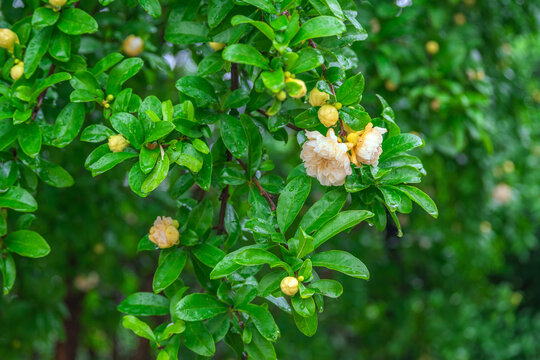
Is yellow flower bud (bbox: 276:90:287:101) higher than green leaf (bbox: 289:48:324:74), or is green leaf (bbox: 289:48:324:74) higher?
green leaf (bbox: 289:48:324:74)

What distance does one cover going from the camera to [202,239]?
0.87 m

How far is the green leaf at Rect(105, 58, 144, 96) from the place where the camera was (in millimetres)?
832

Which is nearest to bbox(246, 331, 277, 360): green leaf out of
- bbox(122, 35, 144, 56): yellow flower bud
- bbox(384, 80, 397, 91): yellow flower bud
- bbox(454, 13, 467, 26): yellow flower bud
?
bbox(122, 35, 144, 56): yellow flower bud

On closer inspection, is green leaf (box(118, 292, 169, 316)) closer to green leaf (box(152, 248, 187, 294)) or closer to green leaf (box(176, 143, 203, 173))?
green leaf (box(152, 248, 187, 294))

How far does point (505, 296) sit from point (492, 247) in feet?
3.84

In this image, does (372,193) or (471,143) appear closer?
(372,193)

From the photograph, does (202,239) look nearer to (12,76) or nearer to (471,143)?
(12,76)

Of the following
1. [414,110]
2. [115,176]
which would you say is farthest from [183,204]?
[414,110]

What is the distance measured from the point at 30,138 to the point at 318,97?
0.48 m

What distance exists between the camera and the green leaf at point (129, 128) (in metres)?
0.75

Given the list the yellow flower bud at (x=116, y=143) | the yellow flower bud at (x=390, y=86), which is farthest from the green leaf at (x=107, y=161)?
the yellow flower bud at (x=390, y=86)

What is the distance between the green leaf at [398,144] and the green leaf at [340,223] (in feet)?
0.40

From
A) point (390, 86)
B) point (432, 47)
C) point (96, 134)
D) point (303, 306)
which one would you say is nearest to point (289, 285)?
point (303, 306)

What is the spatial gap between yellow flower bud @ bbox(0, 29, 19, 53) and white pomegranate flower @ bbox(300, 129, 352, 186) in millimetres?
553
